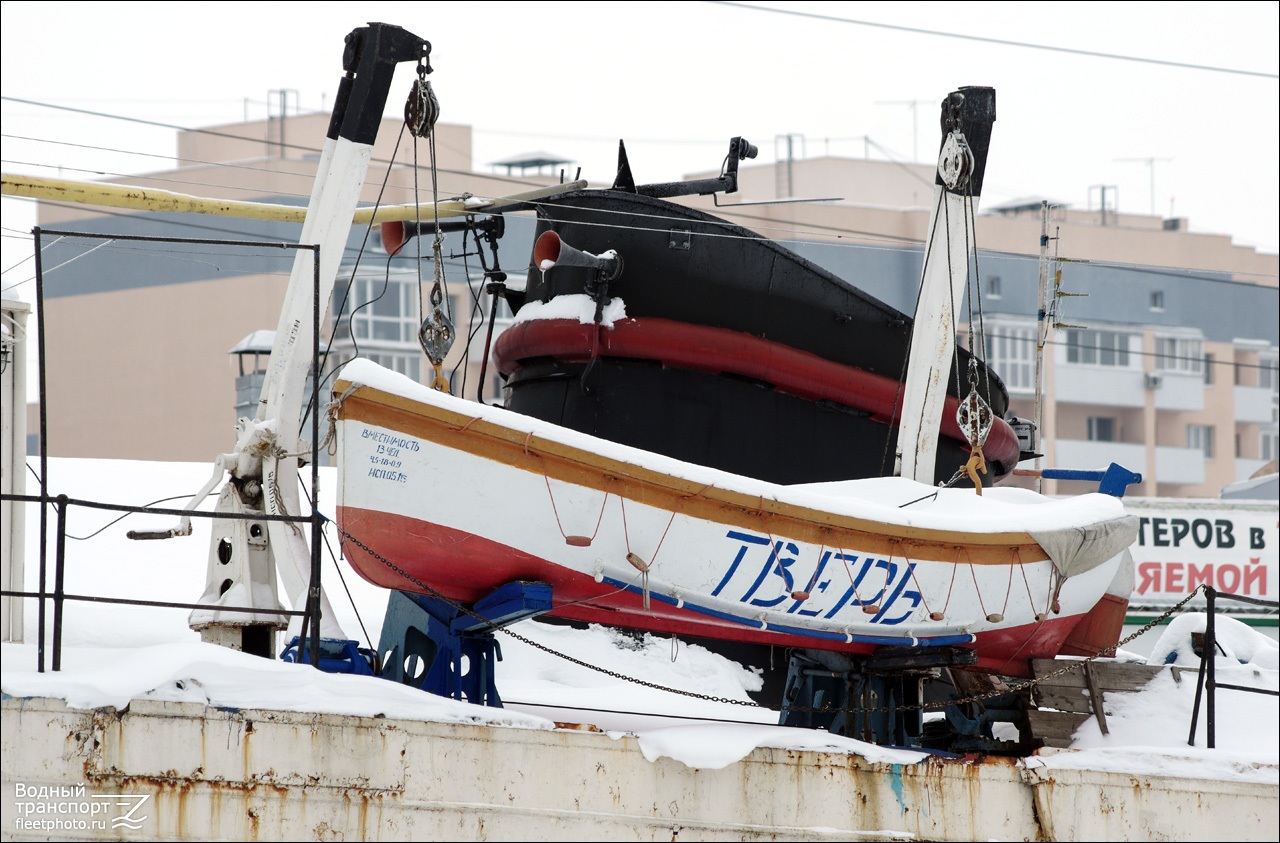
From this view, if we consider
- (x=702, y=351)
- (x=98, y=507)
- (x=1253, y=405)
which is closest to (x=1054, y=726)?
(x=702, y=351)

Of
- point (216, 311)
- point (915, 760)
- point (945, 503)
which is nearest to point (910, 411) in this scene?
point (945, 503)

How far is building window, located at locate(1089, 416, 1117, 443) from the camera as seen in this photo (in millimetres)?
53000

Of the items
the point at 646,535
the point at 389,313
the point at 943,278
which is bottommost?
the point at 646,535

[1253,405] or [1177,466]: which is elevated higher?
[1253,405]

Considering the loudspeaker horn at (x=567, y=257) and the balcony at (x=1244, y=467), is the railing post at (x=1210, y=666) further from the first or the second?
the balcony at (x=1244, y=467)

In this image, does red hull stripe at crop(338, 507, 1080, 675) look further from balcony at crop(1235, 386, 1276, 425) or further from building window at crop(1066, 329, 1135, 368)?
balcony at crop(1235, 386, 1276, 425)

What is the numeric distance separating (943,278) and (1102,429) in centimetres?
4578

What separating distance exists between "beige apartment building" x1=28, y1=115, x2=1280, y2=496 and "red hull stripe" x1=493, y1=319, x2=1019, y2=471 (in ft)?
73.0

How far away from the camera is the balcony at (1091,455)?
49.6m

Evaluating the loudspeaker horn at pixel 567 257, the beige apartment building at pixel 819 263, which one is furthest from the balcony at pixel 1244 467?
the loudspeaker horn at pixel 567 257

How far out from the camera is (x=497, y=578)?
7.54 m

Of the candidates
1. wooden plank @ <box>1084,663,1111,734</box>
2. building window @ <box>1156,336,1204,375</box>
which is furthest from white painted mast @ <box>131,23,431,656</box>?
building window @ <box>1156,336,1204,375</box>

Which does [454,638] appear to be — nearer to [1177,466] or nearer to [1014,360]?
[1014,360]

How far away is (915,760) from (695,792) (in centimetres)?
120
